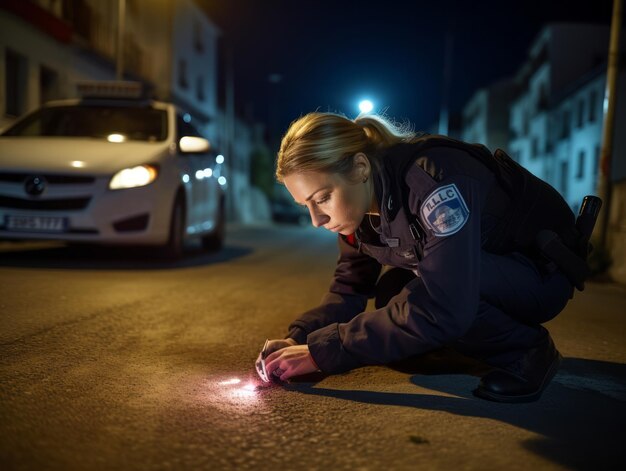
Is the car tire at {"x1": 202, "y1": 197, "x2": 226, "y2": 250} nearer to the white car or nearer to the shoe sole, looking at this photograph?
the white car

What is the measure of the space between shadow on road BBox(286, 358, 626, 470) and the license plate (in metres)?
4.26

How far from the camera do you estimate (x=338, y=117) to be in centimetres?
232

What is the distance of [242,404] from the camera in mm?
2283

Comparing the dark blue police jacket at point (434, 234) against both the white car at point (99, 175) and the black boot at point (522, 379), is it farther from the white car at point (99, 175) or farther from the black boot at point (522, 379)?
the white car at point (99, 175)

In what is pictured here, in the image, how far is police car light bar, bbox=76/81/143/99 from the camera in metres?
8.03

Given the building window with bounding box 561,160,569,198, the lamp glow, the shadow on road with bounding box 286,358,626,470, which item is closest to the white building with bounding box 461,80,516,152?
the building window with bounding box 561,160,569,198

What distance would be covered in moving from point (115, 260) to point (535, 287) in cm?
553

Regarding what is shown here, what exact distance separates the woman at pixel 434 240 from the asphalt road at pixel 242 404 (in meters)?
0.18

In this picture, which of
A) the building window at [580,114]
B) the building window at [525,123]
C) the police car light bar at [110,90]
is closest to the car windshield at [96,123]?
the police car light bar at [110,90]

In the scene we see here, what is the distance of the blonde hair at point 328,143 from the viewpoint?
86.7 inches

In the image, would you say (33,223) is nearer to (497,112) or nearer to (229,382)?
(229,382)

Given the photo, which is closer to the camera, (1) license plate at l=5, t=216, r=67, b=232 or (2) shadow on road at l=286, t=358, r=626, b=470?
(2) shadow on road at l=286, t=358, r=626, b=470

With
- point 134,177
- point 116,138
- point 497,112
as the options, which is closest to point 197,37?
point 497,112

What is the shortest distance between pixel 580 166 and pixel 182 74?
73.3 feet
